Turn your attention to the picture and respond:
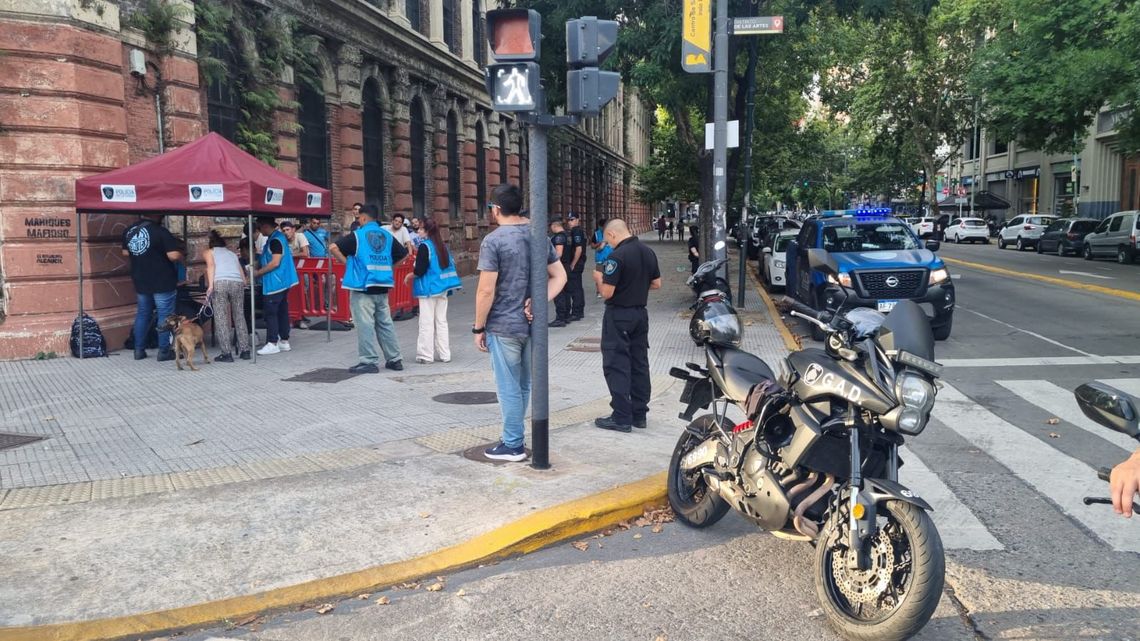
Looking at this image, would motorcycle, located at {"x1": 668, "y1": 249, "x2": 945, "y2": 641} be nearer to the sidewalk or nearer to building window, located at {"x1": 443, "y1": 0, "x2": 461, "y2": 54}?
the sidewalk

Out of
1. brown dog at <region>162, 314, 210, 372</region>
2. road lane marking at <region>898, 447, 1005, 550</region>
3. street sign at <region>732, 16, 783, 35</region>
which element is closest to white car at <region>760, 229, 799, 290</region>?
street sign at <region>732, 16, 783, 35</region>

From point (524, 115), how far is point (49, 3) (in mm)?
8018

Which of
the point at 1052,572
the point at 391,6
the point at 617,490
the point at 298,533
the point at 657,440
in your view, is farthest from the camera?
the point at 391,6

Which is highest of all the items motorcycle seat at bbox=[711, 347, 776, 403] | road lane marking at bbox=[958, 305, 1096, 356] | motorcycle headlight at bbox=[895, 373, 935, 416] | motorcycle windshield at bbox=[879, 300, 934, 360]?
motorcycle windshield at bbox=[879, 300, 934, 360]

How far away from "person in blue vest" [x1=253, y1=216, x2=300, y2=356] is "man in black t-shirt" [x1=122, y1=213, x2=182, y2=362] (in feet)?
3.59

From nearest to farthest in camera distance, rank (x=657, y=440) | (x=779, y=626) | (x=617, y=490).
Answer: (x=779, y=626), (x=617, y=490), (x=657, y=440)

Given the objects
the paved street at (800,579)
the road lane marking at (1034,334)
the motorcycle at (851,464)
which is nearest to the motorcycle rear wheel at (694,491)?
the paved street at (800,579)

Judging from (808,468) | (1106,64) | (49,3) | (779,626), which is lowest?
(779,626)

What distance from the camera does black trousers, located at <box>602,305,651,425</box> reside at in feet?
23.6

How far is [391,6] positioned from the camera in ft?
67.2

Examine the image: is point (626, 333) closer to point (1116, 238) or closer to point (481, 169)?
point (481, 169)

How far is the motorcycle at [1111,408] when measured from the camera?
96.0 inches

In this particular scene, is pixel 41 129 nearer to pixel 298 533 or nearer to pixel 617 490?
pixel 298 533

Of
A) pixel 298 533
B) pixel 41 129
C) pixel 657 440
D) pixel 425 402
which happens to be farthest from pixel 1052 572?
pixel 41 129
